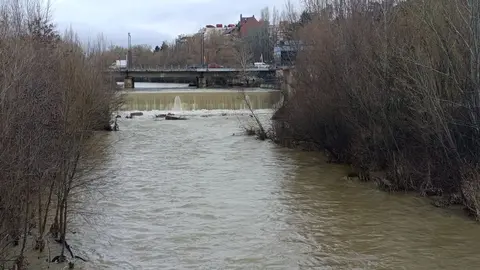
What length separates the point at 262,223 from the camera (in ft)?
37.5

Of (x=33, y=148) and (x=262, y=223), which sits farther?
(x=262, y=223)

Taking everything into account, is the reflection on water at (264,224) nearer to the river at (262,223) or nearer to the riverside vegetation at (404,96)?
the river at (262,223)

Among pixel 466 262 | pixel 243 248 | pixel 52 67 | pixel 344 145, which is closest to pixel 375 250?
pixel 466 262

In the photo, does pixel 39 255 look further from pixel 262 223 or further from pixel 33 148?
→ pixel 262 223

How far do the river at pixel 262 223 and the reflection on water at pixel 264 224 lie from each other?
0.07 feet

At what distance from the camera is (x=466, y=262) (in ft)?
29.2

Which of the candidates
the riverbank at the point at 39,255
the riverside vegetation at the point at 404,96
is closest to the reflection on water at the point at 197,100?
the riverside vegetation at the point at 404,96

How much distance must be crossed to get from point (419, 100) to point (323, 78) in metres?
7.10

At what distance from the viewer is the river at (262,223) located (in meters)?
9.17

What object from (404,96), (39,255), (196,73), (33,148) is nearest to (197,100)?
(196,73)

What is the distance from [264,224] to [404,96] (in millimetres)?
5170

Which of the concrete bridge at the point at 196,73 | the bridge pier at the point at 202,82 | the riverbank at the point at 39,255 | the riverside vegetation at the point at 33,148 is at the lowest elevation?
the riverbank at the point at 39,255

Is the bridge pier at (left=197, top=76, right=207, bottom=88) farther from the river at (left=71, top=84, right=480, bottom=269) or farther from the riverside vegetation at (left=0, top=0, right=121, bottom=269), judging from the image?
the riverside vegetation at (left=0, top=0, right=121, bottom=269)

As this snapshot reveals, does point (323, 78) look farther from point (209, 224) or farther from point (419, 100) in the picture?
point (209, 224)
